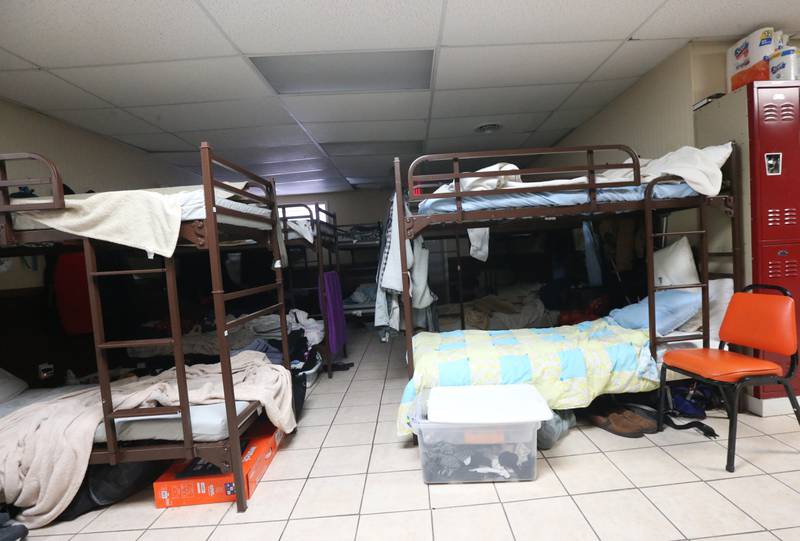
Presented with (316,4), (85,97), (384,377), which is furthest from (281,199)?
(316,4)

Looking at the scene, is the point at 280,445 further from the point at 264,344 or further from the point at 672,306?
the point at 672,306

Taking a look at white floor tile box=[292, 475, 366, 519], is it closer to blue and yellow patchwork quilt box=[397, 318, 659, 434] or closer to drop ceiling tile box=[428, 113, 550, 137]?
blue and yellow patchwork quilt box=[397, 318, 659, 434]

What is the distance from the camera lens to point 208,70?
100 inches

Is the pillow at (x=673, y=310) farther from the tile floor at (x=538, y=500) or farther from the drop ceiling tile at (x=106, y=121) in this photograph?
the drop ceiling tile at (x=106, y=121)

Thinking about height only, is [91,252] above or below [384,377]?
above

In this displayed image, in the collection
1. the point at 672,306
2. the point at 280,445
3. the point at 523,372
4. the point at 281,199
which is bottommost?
Result: the point at 280,445

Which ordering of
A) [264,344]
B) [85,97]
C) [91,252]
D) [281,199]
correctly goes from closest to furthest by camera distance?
[91,252] < [85,97] < [264,344] < [281,199]

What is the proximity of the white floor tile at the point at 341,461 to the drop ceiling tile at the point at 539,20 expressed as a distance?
2733mm

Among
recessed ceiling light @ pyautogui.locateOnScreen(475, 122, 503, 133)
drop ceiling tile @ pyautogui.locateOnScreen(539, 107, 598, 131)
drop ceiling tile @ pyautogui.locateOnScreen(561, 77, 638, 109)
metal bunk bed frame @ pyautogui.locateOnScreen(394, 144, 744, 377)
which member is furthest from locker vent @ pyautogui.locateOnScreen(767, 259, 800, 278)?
recessed ceiling light @ pyautogui.locateOnScreen(475, 122, 503, 133)

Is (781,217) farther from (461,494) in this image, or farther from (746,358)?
(461,494)

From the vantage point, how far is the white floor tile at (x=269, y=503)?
174 centimetres

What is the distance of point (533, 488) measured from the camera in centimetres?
179

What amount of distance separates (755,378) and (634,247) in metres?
1.65

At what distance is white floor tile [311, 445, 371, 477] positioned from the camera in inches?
80.8
